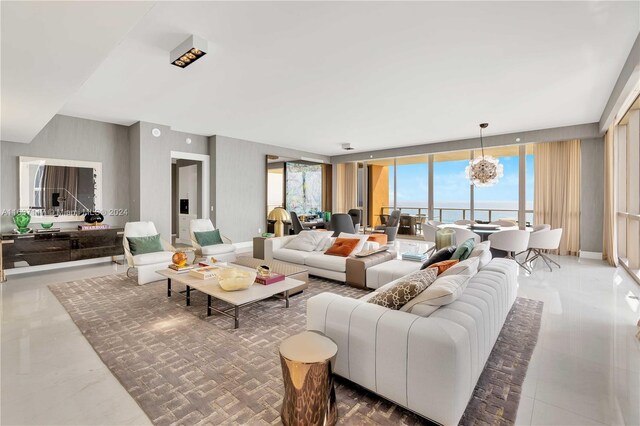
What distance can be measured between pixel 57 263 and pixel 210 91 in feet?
13.8

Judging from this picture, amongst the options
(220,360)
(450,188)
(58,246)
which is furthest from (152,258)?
(450,188)

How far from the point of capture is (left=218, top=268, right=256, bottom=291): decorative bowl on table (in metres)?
2.96

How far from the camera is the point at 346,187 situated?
1081 centimetres

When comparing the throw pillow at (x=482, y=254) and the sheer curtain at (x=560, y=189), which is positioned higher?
the sheer curtain at (x=560, y=189)

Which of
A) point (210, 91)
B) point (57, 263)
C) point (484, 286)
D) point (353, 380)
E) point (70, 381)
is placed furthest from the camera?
point (57, 263)

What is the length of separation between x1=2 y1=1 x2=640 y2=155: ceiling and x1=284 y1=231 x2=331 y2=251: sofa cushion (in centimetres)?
214

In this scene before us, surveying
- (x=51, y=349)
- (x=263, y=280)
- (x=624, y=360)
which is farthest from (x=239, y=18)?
(x=624, y=360)

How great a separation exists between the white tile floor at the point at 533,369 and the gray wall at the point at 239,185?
3.95m

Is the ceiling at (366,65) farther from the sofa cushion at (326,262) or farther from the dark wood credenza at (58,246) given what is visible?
the sofa cushion at (326,262)

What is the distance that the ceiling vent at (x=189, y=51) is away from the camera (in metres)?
2.88

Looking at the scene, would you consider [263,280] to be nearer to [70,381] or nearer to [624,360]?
[70,381]

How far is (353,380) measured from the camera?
1.91 meters

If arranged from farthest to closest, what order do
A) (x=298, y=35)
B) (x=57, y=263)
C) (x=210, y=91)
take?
1. (x=57, y=263)
2. (x=210, y=91)
3. (x=298, y=35)

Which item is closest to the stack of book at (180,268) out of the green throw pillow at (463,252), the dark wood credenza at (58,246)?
the dark wood credenza at (58,246)
